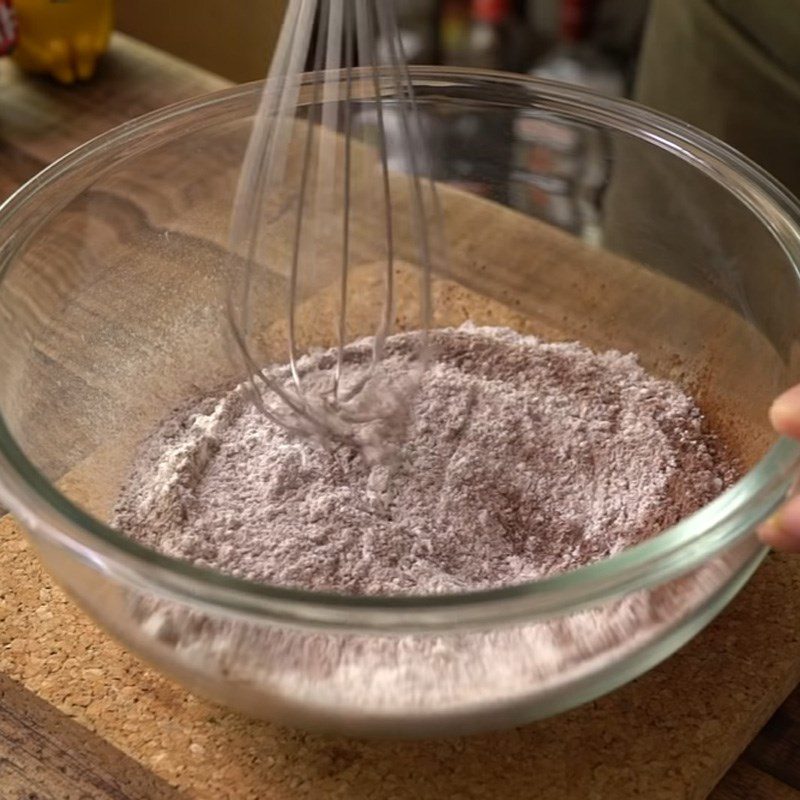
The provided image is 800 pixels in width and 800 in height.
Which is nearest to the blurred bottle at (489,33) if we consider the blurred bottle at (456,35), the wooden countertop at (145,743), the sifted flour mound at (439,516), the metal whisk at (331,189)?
the blurred bottle at (456,35)

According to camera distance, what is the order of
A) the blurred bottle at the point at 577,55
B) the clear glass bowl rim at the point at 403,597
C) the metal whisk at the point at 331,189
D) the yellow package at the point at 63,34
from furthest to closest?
1. the blurred bottle at the point at 577,55
2. the yellow package at the point at 63,34
3. the metal whisk at the point at 331,189
4. the clear glass bowl rim at the point at 403,597

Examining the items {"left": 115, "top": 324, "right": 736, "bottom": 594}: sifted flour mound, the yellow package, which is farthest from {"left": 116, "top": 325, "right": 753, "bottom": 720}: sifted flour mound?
the yellow package

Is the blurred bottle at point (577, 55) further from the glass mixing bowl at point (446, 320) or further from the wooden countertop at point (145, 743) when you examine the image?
the wooden countertop at point (145, 743)

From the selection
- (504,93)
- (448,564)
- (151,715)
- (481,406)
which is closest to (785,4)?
(504,93)

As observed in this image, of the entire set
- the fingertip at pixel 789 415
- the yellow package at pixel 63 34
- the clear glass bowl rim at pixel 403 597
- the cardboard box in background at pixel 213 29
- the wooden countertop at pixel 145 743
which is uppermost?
the fingertip at pixel 789 415

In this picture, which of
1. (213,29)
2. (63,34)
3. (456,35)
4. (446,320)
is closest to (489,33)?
(456,35)

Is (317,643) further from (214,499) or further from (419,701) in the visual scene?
(214,499)
